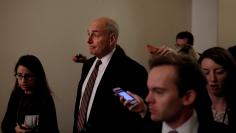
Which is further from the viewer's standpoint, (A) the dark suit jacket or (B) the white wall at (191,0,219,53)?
(B) the white wall at (191,0,219,53)

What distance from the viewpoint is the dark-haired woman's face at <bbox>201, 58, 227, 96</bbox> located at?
6.10ft

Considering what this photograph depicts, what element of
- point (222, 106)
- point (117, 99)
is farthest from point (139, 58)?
point (222, 106)

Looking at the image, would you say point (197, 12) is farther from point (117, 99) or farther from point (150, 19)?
point (117, 99)

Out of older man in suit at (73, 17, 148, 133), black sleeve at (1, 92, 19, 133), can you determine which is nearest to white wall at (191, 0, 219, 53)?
older man in suit at (73, 17, 148, 133)

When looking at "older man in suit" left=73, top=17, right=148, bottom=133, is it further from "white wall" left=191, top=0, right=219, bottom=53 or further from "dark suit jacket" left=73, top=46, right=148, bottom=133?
"white wall" left=191, top=0, right=219, bottom=53

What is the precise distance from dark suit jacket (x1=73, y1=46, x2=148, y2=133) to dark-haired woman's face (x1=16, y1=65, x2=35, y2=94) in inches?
19.7

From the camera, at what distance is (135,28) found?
13.1ft

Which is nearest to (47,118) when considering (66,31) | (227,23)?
(66,31)

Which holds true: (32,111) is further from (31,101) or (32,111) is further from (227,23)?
(227,23)

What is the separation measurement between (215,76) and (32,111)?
1.23m

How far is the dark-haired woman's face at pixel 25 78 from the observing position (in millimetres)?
2569

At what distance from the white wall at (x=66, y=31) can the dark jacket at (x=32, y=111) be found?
1211mm

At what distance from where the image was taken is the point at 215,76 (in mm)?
1868

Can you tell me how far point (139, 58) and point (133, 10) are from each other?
0.52 meters
